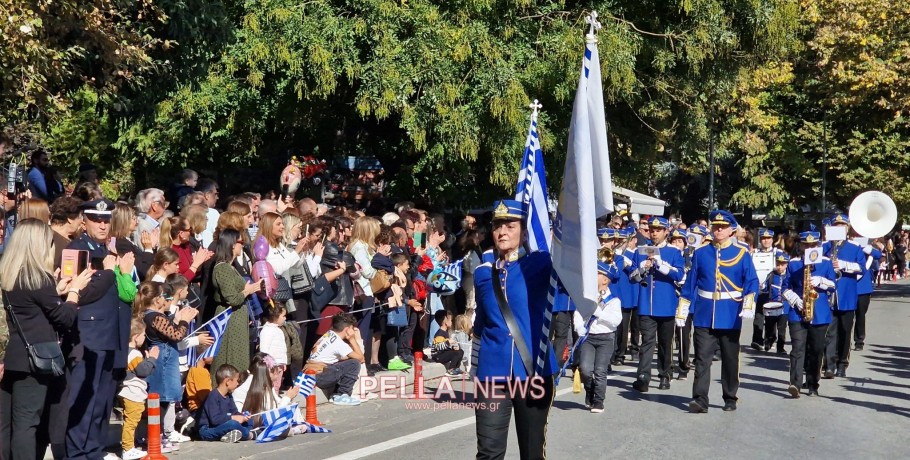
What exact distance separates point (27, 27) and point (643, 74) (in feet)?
47.2

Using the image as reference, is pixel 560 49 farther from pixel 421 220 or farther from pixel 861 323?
pixel 861 323

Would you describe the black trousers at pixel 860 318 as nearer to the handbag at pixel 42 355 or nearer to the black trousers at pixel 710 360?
the black trousers at pixel 710 360

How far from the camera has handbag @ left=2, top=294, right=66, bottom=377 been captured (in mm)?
8078

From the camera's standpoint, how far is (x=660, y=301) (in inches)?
579

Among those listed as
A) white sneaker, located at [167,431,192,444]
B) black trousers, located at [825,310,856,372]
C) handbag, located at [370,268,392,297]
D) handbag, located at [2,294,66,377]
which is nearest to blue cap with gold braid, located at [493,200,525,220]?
handbag, located at [2,294,66,377]

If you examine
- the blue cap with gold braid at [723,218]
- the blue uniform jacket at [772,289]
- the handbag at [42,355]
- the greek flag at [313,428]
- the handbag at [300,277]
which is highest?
the blue cap with gold braid at [723,218]

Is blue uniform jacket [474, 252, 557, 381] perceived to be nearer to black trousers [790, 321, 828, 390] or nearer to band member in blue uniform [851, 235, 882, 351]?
black trousers [790, 321, 828, 390]

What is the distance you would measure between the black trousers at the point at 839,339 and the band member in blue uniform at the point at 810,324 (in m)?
1.44

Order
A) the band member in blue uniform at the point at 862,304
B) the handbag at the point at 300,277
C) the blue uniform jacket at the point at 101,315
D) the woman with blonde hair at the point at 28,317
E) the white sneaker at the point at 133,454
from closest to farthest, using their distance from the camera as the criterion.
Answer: the woman with blonde hair at the point at 28,317 < the blue uniform jacket at the point at 101,315 < the white sneaker at the point at 133,454 < the handbag at the point at 300,277 < the band member in blue uniform at the point at 862,304

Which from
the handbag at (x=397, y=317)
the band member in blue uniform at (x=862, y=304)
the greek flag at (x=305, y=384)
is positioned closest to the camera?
the greek flag at (x=305, y=384)

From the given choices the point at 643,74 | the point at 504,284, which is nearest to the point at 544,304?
the point at 504,284

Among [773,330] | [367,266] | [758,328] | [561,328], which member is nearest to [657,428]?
[561,328]

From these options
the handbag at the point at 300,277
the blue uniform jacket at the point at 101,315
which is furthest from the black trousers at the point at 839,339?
the blue uniform jacket at the point at 101,315

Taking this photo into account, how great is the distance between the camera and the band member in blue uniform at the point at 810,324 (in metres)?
14.1
